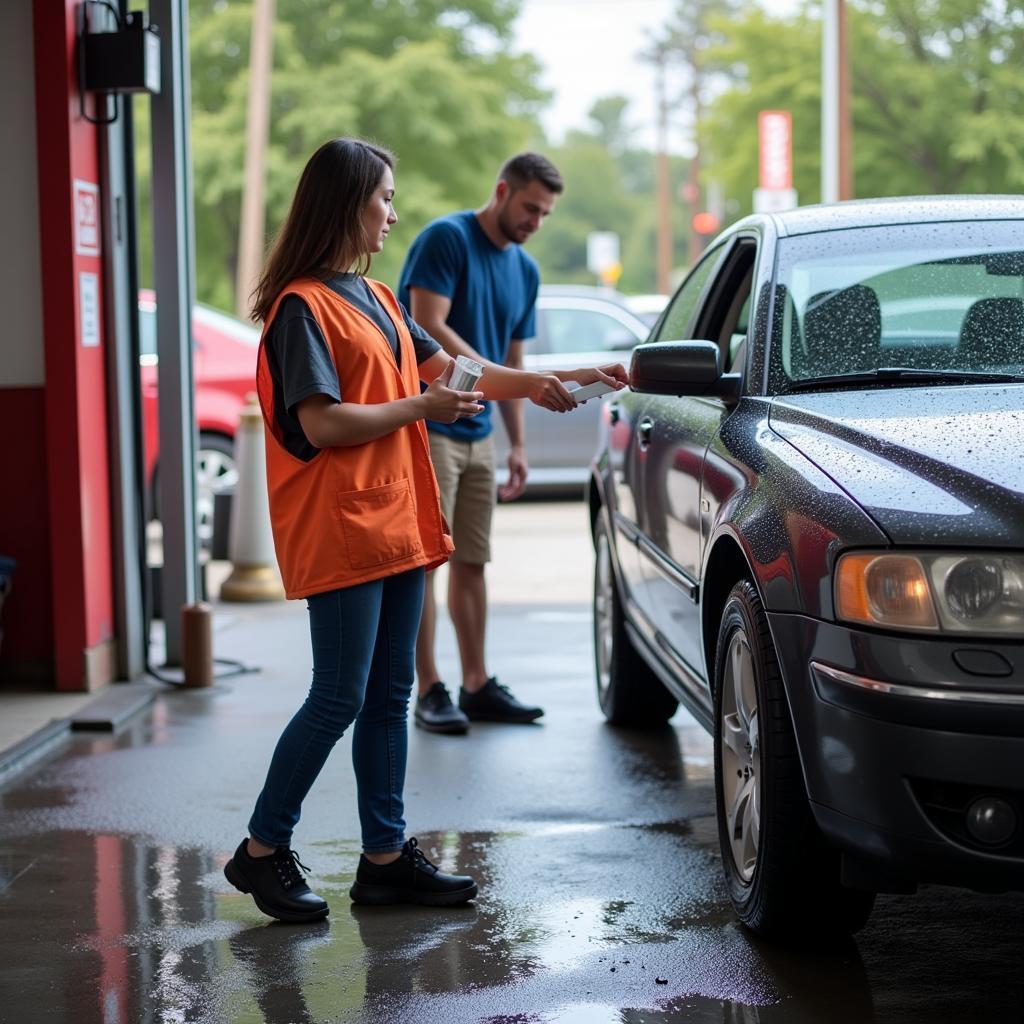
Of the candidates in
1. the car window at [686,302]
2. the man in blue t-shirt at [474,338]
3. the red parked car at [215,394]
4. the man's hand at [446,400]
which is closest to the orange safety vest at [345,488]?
the man's hand at [446,400]

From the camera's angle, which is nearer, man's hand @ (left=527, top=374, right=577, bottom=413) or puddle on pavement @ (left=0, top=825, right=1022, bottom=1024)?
puddle on pavement @ (left=0, top=825, right=1022, bottom=1024)

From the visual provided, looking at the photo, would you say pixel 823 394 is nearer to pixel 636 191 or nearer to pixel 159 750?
pixel 159 750

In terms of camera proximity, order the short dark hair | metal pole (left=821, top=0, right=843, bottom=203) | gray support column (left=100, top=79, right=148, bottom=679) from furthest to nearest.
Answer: metal pole (left=821, top=0, right=843, bottom=203), gray support column (left=100, top=79, right=148, bottom=679), the short dark hair

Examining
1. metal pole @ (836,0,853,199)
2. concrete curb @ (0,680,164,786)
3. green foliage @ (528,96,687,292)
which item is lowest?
concrete curb @ (0,680,164,786)

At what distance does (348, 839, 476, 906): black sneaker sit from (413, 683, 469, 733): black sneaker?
192cm

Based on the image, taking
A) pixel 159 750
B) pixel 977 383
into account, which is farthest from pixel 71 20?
pixel 977 383

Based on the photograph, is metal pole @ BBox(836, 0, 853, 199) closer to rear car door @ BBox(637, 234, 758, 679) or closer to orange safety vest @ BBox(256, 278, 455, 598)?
rear car door @ BBox(637, 234, 758, 679)

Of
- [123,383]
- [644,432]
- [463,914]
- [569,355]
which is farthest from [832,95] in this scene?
[463,914]

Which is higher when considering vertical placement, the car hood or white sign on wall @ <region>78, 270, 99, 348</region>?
white sign on wall @ <region>78, 270, 99, 348</region>

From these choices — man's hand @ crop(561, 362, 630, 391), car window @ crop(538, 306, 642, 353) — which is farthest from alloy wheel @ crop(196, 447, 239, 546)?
man's hand @ crop(561, 362, 630, 391)

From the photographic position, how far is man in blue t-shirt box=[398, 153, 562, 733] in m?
6.03

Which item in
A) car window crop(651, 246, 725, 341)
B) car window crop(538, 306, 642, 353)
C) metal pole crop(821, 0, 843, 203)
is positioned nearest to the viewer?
car window crop(651, 246, 725, 341)

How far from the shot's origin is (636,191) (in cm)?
12550

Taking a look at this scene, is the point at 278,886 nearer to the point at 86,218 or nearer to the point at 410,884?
the point at 410,884
